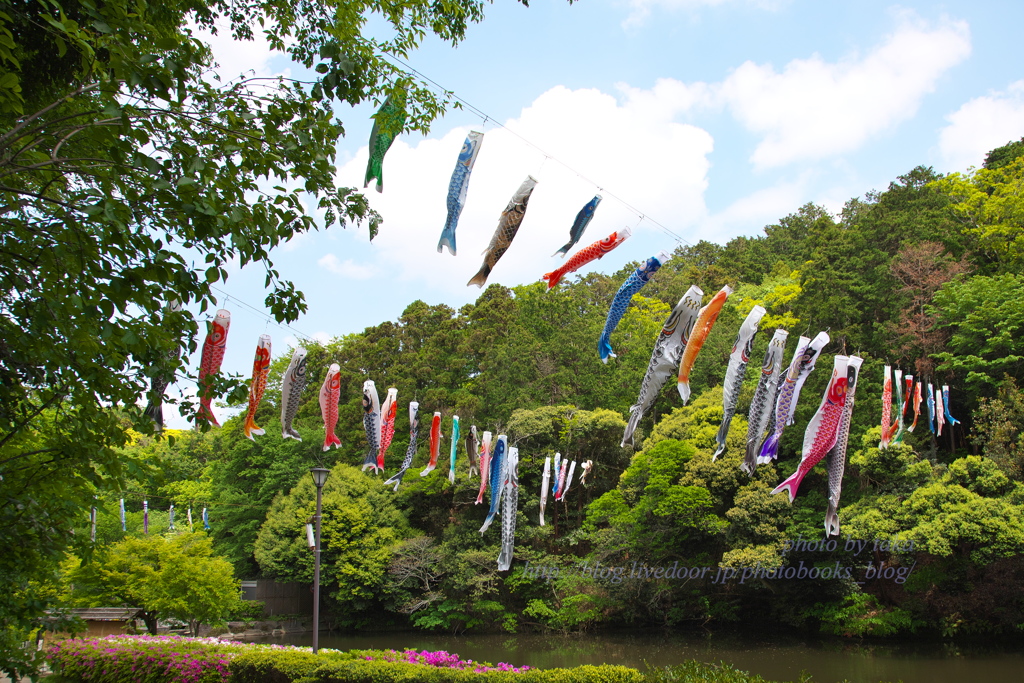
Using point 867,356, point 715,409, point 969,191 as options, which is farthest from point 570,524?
point 969,191

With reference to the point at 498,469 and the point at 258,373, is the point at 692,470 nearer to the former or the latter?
the point at 498,469

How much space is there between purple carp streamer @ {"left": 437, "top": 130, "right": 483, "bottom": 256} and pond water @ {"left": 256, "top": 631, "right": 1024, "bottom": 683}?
9.18 metres

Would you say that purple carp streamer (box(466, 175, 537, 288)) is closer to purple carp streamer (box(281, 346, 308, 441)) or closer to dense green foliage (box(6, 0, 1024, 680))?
dense green foliage (box(6, 0, 1024, 680))

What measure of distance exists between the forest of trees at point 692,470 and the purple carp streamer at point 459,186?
6265 mm

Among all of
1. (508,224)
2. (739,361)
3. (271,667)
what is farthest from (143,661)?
(739,361)

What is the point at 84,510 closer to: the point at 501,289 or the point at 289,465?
the point at 289,465

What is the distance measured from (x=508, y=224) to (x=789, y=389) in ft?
11.6

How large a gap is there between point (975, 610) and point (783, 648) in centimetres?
353

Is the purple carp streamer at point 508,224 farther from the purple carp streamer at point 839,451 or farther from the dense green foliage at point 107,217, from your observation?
the purple carp streamer at point 839,451

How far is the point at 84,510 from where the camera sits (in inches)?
165

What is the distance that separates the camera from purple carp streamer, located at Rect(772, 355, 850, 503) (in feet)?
23.7

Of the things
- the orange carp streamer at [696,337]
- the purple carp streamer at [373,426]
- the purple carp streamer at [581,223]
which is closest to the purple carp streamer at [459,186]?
the purple carp streamer at [581,223]

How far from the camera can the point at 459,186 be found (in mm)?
6047

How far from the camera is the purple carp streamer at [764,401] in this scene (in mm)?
7035
